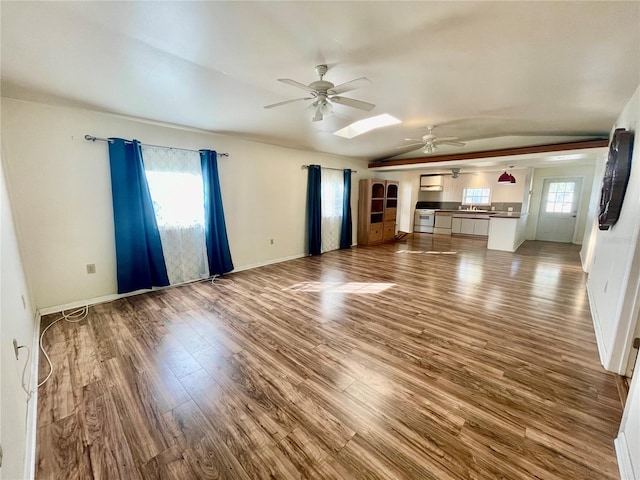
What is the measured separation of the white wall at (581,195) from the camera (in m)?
7.04

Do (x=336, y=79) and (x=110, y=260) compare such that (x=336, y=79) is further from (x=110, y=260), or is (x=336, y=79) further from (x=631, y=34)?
(x=110, y=260)

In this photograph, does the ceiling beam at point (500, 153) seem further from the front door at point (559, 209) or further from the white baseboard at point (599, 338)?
the front door at point (559, 209)

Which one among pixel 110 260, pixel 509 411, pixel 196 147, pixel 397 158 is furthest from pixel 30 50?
pixel 397 158

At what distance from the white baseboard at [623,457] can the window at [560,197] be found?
8458mm

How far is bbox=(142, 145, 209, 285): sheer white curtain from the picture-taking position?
3.61 meters

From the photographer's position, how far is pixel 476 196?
8.77 meters

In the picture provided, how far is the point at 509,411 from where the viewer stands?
65.0 inches

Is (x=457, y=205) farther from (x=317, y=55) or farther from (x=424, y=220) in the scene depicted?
(x=317, y=55)

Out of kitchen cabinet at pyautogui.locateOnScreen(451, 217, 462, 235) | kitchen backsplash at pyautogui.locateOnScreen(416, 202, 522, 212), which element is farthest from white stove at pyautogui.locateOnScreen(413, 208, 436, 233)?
kitchen cabinet at pyautogui.locateOnScreen(451, 217, 462, 235)

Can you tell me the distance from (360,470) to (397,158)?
273 inches

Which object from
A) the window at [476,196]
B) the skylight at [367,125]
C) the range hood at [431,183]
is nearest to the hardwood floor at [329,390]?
the skylight at [367,125]

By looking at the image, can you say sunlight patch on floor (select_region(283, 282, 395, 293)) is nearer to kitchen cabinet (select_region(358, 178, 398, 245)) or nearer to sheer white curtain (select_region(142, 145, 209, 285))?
sheer white curtain (select_region(142, 145, 209, 285))

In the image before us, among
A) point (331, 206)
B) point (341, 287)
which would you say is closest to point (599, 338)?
point (341, 287)

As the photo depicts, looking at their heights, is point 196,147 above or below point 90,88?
below
